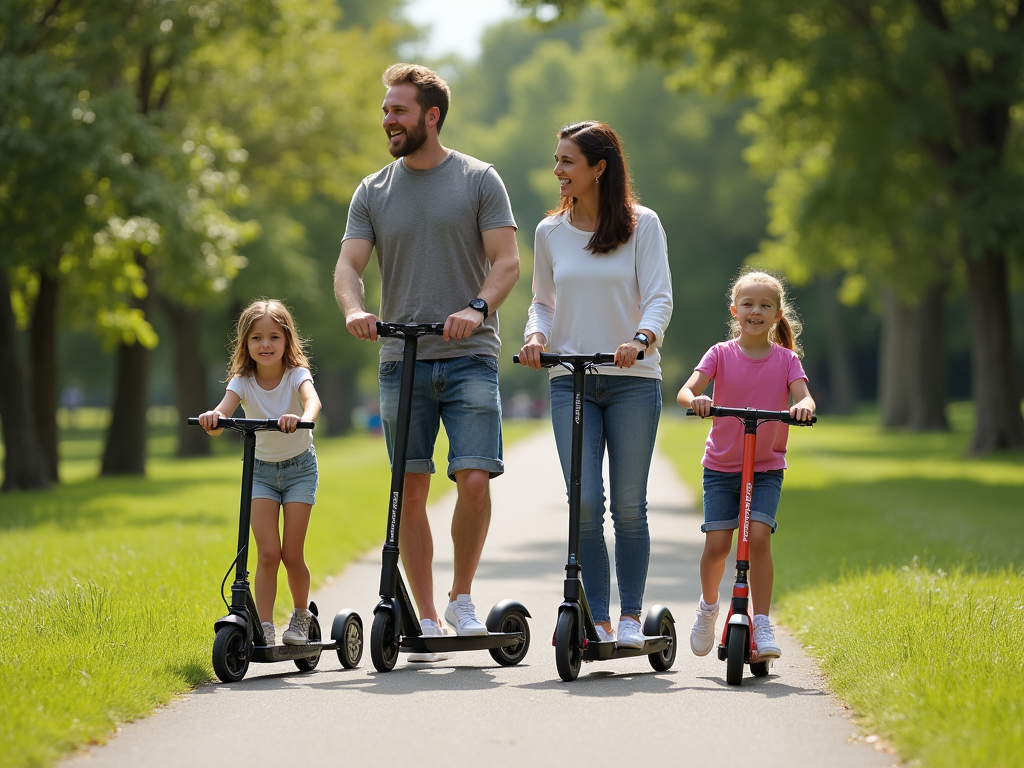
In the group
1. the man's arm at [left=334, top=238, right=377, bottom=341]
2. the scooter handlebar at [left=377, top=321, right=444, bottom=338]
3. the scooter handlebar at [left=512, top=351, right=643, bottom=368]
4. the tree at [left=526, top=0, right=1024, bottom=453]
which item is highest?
the tree at [left=526, top=0, right=1024, bottom=453]

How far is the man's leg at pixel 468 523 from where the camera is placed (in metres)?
6.45

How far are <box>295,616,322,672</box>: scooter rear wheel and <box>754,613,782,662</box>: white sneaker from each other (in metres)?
1.94

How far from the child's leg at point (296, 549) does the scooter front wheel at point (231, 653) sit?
0.43 metres

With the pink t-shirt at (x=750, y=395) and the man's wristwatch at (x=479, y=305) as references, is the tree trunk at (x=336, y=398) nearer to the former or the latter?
the pink t-shirt at (x=750, y=395)

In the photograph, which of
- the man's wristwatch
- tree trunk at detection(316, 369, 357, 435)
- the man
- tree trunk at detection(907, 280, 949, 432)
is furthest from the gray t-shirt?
tree trunk at detection(316, 369, 357, 435)

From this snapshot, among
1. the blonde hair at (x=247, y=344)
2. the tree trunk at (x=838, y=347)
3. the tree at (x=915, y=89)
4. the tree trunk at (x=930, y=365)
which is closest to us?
the blonde hair at (x=247, y=344)

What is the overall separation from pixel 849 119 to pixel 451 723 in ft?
69.8

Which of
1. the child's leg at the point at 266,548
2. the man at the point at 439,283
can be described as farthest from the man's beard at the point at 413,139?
the child's leg at the point at 266,548

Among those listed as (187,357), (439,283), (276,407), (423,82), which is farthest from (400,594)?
(187,357)

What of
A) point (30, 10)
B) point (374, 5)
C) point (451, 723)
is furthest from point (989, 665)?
point (374, 5)

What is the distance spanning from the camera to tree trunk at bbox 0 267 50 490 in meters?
19.5

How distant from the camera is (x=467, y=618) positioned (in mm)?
6375

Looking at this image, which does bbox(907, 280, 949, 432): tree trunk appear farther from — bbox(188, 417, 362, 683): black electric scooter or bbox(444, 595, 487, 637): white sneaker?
bbox(188, 417, 362, 683): black electric scooter

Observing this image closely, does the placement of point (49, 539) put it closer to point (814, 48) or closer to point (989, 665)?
point (989, 665)
